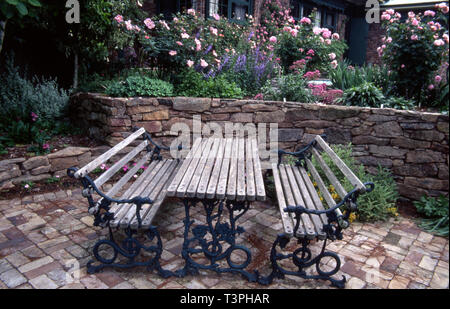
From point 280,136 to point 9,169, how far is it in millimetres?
3481

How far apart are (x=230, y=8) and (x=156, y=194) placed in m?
6.94

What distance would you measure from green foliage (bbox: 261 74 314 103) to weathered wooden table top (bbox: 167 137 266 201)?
53.3 inches

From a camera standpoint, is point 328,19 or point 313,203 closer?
point 313,203

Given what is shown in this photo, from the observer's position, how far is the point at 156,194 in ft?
9.27

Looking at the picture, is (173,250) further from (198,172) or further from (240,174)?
(240,174)

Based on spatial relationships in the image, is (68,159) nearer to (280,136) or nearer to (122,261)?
(122,261)

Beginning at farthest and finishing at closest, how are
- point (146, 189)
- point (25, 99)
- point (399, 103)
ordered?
point (25, 99) → point (399, 103) → point (146, 189)

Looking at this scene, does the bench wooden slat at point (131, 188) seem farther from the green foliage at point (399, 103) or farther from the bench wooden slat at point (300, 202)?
the green foliage at point (399, 103)

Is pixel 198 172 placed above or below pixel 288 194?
above

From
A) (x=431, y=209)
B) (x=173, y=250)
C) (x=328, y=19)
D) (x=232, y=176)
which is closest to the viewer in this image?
(x=232, y=176)

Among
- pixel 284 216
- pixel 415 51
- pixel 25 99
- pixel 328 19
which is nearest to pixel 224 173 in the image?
pixel 284 216

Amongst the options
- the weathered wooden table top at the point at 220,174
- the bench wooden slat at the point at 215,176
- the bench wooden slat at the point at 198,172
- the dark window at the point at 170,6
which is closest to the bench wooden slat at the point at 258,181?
the weathered wooden table top at the point at 220,174

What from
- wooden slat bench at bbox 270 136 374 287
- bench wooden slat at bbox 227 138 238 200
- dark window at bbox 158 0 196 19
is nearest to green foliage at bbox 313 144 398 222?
wooden slat bench at bbox 270 136 374 287

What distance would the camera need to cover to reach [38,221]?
10.5 ft
